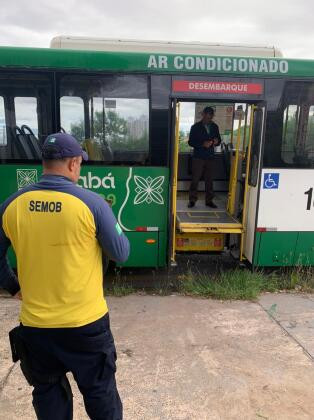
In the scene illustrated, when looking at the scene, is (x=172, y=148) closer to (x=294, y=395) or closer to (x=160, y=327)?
(x=160, y=327)

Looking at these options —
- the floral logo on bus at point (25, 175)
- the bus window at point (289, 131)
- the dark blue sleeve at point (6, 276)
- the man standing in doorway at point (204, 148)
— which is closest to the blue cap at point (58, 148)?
the dark blue sleeve at point (6, 276)

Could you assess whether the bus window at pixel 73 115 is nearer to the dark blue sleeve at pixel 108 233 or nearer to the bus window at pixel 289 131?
the bus window at pixel 289 131

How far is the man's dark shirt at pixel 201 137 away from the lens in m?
6.21

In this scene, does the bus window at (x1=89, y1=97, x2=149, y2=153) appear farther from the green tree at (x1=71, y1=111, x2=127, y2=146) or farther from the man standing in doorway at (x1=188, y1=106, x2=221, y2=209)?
the man standing in doorway at (x1=188, y1=106, x2=221, y2=209)

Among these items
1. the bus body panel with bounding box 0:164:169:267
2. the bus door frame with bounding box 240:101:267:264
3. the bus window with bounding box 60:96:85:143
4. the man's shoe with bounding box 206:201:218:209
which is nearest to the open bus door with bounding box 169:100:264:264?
the bus door frame with bounding box 240:101:267:264

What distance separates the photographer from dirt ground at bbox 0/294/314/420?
2.78 m

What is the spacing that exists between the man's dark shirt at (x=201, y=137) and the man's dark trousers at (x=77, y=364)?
4560mm

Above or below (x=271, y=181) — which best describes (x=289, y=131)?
above

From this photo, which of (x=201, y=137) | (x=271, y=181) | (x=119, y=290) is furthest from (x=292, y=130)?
(x=119, y=290)

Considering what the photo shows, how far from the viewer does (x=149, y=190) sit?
4.95 meters

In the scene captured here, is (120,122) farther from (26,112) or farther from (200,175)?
(200,175)

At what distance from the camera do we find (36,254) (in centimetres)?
187

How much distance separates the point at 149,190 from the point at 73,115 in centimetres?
130

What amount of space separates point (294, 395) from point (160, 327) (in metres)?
1.46
